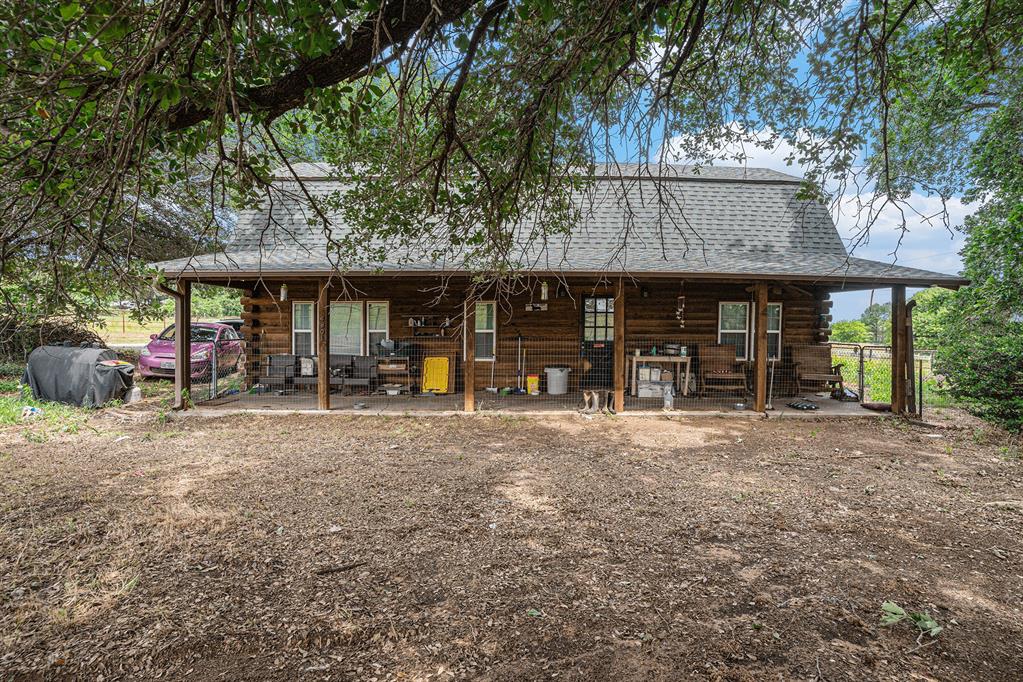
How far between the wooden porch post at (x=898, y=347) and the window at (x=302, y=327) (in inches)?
469

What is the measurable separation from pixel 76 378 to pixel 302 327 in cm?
422

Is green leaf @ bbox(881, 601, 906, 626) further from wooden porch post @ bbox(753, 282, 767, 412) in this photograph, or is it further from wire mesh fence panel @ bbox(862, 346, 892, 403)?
wire mesh fence panel @ bbox(862, 346, 892, 403)

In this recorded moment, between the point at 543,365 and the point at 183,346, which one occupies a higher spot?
the point at 183,346

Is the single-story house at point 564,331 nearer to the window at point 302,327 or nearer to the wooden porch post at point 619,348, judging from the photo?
the window at point 302,327

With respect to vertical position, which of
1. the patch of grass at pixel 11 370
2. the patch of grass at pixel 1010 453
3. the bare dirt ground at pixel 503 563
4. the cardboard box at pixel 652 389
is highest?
the patch of grass at pixel 11 370

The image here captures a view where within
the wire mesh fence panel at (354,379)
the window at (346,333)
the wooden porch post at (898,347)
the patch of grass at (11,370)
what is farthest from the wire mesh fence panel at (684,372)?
the patch of grass at (11,370)

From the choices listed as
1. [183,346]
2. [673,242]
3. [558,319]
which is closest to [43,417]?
[183,346]

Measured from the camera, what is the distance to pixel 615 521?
461 cm

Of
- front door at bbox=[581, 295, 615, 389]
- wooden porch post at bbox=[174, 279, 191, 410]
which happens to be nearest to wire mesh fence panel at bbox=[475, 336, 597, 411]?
front door at bbox=[581, 295, 615, 389]

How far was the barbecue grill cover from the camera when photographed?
980cm

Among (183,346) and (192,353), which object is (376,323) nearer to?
(183,346)

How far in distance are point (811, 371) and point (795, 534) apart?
319 inches

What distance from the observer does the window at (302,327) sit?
11.9 metres

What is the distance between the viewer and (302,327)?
39.3 feet
